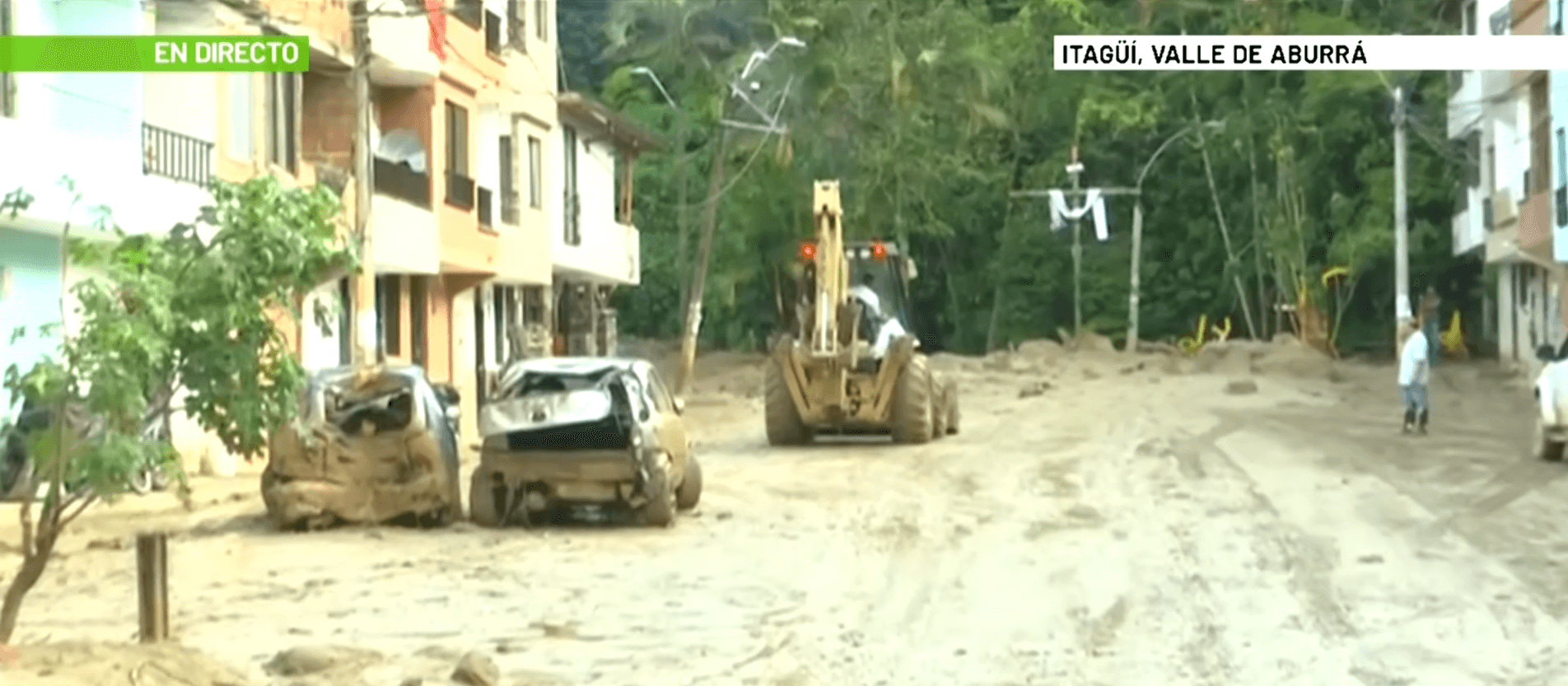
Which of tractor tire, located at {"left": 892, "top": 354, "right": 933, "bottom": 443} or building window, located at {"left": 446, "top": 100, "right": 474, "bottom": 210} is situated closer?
tractor tire, located at {"left": 892, "top": 354, "right": 933, "bottom": 443}

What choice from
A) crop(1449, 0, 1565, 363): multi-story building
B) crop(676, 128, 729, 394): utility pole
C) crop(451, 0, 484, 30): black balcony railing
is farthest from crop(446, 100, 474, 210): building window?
crop(1449, 0, 1565, 363): multi-story building

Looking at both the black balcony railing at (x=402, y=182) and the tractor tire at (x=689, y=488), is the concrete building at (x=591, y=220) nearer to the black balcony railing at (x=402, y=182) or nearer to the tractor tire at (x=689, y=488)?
the black balcony railing at (x=402, y=182)

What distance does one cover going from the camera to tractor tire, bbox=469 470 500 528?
23.2 metres

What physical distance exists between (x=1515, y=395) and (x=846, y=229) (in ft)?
68.8

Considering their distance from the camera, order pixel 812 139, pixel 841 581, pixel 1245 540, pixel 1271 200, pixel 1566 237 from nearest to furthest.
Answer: pixel 841 581 < pixel 1245 540 < pixel 1566 237 < pixel 812 139 < pixel 1271 200

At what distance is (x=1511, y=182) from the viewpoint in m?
51.0

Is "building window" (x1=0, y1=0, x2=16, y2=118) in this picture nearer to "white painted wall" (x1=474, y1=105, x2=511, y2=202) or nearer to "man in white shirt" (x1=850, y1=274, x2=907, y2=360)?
"man in white shirt" (x1=850, y1=274, x2=907, y2=360)

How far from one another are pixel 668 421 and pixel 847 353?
11.3 meters

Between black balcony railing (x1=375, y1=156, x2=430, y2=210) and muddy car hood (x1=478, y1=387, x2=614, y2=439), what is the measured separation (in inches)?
485

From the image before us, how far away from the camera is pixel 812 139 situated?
58.3 metres

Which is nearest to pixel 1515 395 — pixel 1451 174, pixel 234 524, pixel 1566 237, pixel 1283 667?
pixel 1566 237

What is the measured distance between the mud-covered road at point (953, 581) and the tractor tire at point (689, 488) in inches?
12.1

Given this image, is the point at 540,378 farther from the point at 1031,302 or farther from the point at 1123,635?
the point at 1031,302
